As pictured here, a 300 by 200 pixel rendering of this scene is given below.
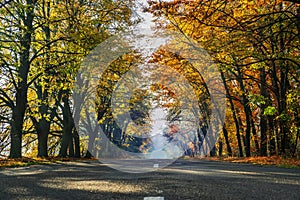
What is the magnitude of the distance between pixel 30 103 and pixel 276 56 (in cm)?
1392

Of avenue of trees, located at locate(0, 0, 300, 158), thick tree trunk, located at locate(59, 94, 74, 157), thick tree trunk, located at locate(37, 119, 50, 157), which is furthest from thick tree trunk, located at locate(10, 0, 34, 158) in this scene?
thick tree trunk, located at locate(59, 94, 74, 157)

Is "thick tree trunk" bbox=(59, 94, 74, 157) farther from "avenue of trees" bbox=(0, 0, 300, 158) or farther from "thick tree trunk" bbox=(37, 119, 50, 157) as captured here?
"thick tree trunk" bbox=(37, 119, 50, 157)

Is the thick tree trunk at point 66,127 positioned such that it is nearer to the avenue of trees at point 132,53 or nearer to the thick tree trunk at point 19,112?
the avenue of trees at point 132,53

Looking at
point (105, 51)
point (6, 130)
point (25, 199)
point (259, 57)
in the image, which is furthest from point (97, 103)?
point (25, 199)

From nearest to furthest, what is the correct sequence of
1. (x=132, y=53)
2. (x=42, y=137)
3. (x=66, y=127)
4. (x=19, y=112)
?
1. (x=19, y=112)
2. (x=42, y=137)
3. (x=66, y=127)
4. (x=132, y=53)

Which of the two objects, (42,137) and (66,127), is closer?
(42,137)

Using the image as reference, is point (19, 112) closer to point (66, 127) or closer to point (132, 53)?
point (66, 127)

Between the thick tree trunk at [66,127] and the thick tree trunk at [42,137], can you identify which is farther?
the thick tree trunk at [66,127]

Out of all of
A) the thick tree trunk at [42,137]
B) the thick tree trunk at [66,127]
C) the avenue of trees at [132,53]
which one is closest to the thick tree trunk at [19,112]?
the avenue of trees at [132,53]

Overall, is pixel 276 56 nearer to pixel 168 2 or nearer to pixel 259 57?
pixel 259 57

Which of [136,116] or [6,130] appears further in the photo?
[136,116]

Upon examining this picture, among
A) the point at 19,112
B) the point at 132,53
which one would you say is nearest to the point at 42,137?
the point at 19,112

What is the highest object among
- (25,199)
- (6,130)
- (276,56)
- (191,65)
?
(191,65)

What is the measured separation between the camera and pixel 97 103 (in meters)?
29.4
